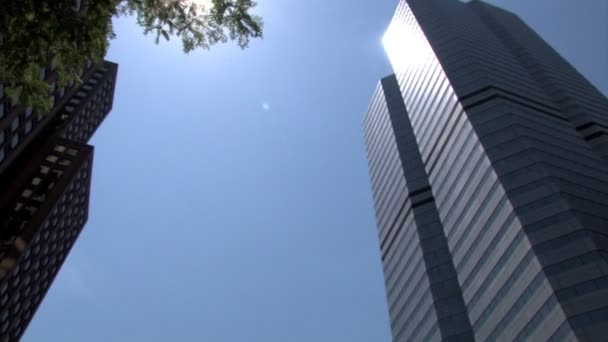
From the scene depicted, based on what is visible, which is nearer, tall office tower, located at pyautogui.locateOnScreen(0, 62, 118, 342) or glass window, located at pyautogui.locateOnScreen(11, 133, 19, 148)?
glass window, located at pyautogui.locateOnScreen(11, 133, 19, 148)

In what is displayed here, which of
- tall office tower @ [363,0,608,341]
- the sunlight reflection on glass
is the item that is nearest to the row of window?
tall office tower @ [363,0,608,341]

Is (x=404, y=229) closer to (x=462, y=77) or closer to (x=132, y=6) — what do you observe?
(x=462, y=77)

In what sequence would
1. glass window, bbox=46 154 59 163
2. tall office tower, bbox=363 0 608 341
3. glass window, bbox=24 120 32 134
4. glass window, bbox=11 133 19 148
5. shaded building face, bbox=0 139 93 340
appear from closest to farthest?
tall office tower, bbox=363 0 608 341, glass window, bbox=11 133 19 148, glass window, bbox=24 120 32 134, shaded building face, bbox=0 139 93 340, glass window, bbox=46 154 59 163

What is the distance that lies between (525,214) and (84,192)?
64.7m

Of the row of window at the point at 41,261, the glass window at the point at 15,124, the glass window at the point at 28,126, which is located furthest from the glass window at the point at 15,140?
the row of window at the point at 41,261

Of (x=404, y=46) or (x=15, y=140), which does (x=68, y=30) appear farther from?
(x=404, y=46)

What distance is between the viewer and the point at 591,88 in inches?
4013

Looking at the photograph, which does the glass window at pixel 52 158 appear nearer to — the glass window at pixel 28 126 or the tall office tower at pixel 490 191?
the glass window at pixel 28 126

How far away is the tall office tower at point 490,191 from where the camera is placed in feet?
163

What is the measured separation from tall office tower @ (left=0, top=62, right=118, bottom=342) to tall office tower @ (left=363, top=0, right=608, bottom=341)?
4873cm

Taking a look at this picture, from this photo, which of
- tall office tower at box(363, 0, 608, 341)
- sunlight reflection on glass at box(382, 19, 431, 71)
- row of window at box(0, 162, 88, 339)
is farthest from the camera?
sunlight reflection on glass at box(382, 19, 431, 71)

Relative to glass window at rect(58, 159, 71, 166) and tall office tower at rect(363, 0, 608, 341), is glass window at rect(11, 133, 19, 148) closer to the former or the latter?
glass window at rect(58, 159, 71, 166)

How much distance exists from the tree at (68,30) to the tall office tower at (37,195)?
1567 inches

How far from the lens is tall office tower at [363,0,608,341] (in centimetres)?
4981
